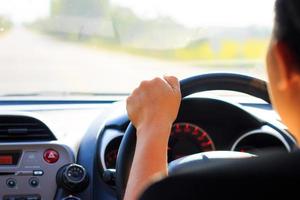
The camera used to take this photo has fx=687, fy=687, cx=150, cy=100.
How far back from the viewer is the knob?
7.25 ft

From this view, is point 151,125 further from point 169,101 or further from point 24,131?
point 24,131

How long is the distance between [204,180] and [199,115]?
1241 mm

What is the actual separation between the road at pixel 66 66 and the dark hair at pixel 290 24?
2.06m

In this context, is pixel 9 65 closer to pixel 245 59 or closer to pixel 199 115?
pixel 245 59

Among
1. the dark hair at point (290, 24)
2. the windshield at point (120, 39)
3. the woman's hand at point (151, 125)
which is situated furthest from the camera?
the windshield at point (120, 39)

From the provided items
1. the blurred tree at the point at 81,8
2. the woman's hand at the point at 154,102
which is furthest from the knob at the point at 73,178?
the blurred tree at the point at 81,8

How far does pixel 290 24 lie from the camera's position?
104 centimetres

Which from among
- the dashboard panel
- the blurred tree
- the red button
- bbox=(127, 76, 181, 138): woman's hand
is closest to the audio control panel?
the red button

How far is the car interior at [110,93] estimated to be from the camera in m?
2.10

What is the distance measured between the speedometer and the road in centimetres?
92

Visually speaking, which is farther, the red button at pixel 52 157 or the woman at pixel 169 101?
the red button at pixel 52 157

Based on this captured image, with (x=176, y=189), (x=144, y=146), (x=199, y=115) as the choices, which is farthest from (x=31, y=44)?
(x=176, y=189)

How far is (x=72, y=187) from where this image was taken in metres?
2.23

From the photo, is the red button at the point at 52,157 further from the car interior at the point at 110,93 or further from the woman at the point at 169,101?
the woman at the point at 169,101
